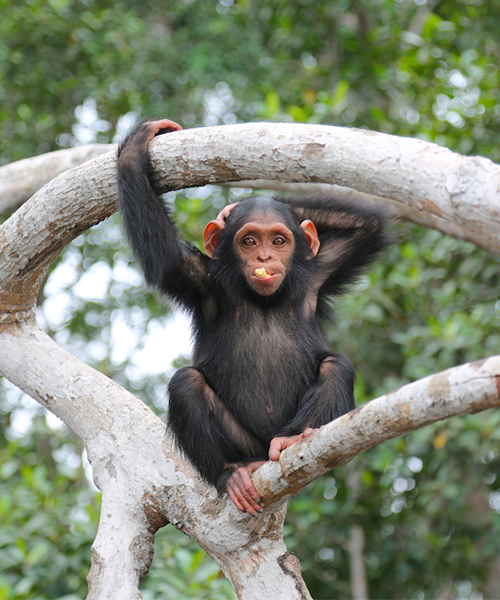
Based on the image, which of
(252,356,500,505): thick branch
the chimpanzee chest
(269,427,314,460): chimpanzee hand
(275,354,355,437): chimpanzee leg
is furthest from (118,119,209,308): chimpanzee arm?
(252,356,500,505): thick branch

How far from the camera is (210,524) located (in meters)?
2.89

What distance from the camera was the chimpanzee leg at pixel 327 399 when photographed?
3.07 m

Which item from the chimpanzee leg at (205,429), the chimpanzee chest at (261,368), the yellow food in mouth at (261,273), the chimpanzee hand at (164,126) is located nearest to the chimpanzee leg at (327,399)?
the chimpanzee chest at (261,368)

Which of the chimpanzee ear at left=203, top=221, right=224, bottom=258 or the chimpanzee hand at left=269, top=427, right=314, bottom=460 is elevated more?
the chimpanzee ear at left=203, top=221, right=224, bottom=258

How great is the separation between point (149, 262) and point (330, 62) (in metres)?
6.11

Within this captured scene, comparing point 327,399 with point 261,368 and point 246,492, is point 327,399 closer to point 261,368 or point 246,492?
point 261,368

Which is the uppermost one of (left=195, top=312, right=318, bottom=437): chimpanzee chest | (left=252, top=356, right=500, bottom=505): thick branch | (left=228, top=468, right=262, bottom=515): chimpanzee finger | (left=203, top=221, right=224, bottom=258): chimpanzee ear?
(left=252, top=356, right=500, bottom=505): thick branch

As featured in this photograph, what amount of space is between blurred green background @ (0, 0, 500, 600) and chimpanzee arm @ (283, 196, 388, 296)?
0.88 ft

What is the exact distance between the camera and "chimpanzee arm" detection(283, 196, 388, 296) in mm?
3607

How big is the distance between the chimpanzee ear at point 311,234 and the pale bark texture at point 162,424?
0.60 m

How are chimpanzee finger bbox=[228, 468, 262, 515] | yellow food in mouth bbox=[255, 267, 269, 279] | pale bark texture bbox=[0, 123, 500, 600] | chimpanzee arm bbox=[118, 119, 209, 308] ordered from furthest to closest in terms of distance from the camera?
yellow food in mouth bbox=[255, 267, 269, 279] → chimpanzee arm bbox=[118, 119, 209, 308] → chimpanzee finger bbox=[228, 468, 262, 515] → pale bark texture bbox=[0, 123, 500, 600]

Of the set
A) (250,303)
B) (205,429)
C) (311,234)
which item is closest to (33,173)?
(250,303)

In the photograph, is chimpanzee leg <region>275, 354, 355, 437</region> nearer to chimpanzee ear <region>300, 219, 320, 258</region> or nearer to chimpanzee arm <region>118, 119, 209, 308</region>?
chimpanzee ear <region>300, 219, 320, 258</region>

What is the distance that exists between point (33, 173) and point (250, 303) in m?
2.14
